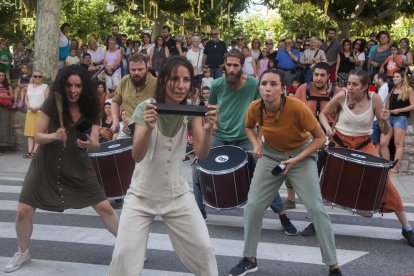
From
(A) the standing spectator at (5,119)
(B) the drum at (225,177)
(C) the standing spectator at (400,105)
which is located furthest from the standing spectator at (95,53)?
(B) the drum at (225,177)

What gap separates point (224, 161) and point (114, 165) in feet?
3.86

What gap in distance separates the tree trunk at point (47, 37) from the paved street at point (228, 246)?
21.2ft

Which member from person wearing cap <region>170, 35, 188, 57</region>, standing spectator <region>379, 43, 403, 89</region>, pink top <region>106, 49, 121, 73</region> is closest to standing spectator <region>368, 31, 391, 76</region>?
standing spectator <region>379, 43, 403, 89</region>

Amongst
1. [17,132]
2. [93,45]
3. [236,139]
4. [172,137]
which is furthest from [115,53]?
[172,137]

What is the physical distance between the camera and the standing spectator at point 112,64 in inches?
560

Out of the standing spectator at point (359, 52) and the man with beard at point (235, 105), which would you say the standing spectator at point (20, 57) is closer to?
the standing spectator at point (359, 52)

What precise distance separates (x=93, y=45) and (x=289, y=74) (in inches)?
193

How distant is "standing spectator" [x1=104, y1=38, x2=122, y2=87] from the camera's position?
560 inches

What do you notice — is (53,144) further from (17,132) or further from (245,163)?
(17,132)

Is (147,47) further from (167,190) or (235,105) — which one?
(167,190)

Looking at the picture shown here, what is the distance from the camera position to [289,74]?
14.5m

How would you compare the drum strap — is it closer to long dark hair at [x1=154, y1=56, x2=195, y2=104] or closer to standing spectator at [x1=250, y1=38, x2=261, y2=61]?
long dark hair at [x1=154, y1=56, x2=195, y2=104]

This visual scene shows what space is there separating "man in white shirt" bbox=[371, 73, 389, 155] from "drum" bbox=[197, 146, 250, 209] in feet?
14.9

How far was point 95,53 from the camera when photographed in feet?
50.9
